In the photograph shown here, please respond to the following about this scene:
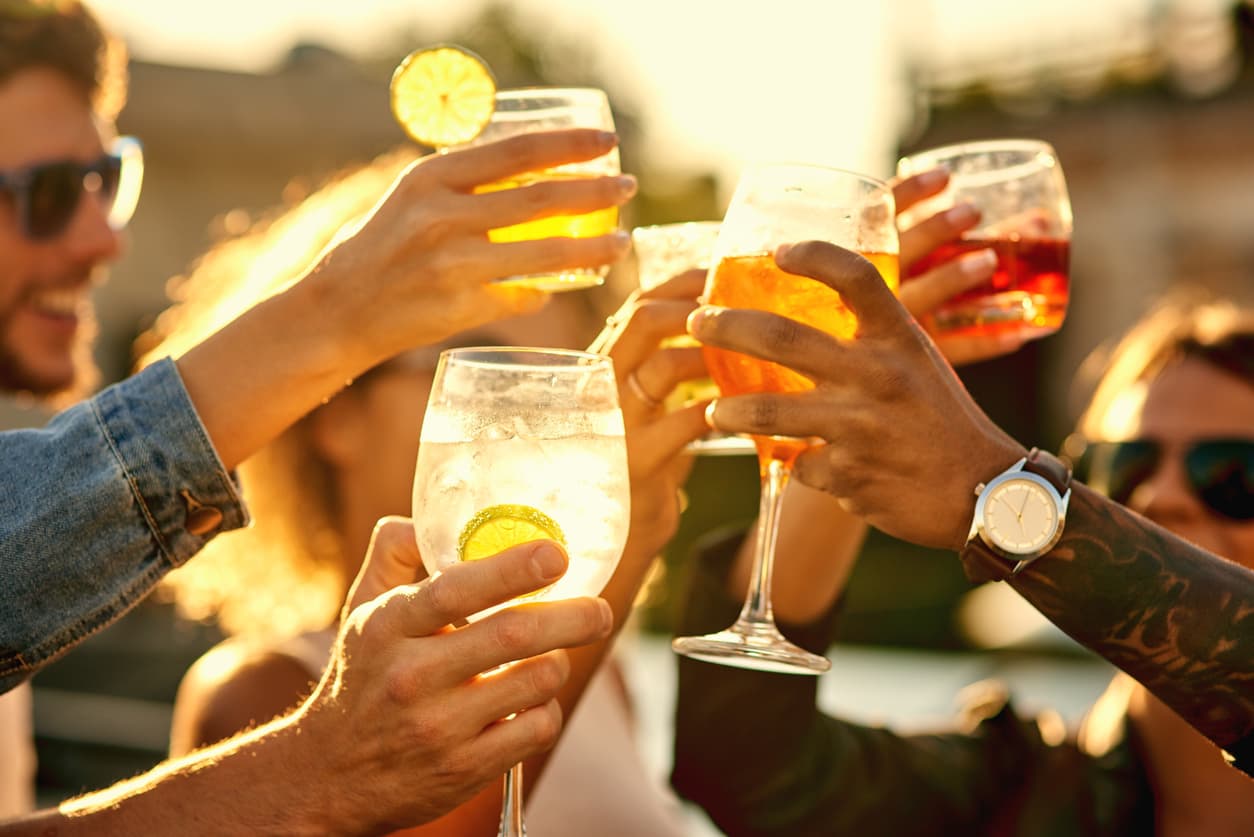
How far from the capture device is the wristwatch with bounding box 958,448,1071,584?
6.70 ft

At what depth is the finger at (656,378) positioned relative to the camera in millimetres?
2498

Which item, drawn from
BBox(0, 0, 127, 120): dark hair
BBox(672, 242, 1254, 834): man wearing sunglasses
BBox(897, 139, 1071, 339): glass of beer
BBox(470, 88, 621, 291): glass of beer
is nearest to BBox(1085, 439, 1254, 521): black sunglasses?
BBox(672, 242, 1254, 834): man wearing sunglasses

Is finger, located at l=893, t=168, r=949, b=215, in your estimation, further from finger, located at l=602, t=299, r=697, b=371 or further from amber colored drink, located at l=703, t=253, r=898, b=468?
finger, located at l=602, t=299, r=697, b=371

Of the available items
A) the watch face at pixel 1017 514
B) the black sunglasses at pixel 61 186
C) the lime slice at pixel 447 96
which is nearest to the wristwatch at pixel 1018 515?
the watch face at pixel 1017 514

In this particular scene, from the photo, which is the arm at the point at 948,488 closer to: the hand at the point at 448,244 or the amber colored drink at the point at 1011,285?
the hand at the point at 448,244

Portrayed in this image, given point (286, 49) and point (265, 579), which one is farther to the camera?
point (286, 49)

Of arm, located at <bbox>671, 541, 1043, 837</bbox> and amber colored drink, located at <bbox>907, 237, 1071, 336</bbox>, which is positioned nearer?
amber colored drink, located at <bbox>907, 237, 1071, 336</bbox>

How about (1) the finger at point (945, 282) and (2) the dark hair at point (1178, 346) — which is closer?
(1) the finger at point (945, 282)

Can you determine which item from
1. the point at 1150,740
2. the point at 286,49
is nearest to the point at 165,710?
the point at 1150,740

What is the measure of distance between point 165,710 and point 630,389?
872 centimetres

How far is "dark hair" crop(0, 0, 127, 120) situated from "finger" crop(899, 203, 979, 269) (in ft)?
9.87

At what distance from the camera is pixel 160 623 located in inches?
629

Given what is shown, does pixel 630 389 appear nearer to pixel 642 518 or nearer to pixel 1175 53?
pixel 642 518

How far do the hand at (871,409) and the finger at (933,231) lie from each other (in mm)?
578
